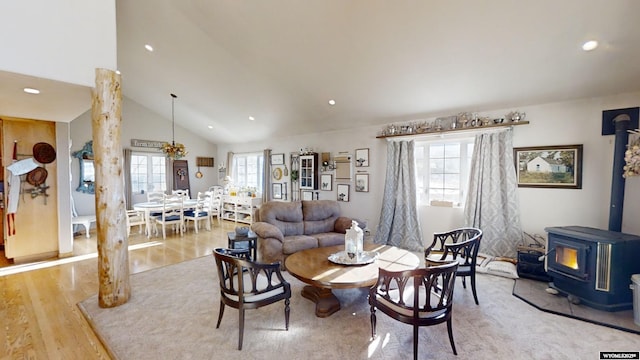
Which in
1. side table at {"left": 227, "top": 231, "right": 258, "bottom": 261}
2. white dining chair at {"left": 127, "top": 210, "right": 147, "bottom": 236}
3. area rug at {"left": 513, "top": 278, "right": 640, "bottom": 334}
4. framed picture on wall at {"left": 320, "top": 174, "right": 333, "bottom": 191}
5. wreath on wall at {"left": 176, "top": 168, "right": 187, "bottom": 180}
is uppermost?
wreath on wall at {"left": 176, "top": 168, "right": 187, "bottom": 180}

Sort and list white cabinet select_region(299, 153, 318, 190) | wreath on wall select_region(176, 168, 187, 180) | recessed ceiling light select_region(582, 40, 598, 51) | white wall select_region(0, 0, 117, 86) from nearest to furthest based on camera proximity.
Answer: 1. white wall select_region(0, 0, 117, 86)
2. recessed ceiling light select_region(582, 40, 598, 51)
3. white cabinet select_region(299, 153, 318, 190)
4. wreath on wall select_region(176, 168, 187, 180)

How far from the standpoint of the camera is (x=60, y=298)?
3.21m

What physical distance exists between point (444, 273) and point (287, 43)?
3462 mm

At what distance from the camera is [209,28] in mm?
4023

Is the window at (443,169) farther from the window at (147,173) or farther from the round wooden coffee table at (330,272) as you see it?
the window at (147,173)

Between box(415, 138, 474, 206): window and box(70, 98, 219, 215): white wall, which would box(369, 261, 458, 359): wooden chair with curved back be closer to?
box(415, 138, 474, 206): window

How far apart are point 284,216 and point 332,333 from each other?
2317 mm

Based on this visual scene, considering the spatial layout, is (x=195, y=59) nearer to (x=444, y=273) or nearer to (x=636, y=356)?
(x=444, y=273)

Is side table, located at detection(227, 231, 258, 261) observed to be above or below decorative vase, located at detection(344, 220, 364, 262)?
below

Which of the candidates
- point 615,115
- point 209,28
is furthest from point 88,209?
point 615,115

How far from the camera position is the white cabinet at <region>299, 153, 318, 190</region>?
21.5ft

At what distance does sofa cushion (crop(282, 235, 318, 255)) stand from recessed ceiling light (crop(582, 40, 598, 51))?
155 inches

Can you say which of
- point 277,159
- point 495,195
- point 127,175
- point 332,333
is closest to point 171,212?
point 127,175

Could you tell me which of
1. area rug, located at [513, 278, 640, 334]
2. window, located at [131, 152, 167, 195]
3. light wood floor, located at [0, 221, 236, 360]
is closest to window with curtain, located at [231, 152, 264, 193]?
window, located at [131, 152, 167, 195]
